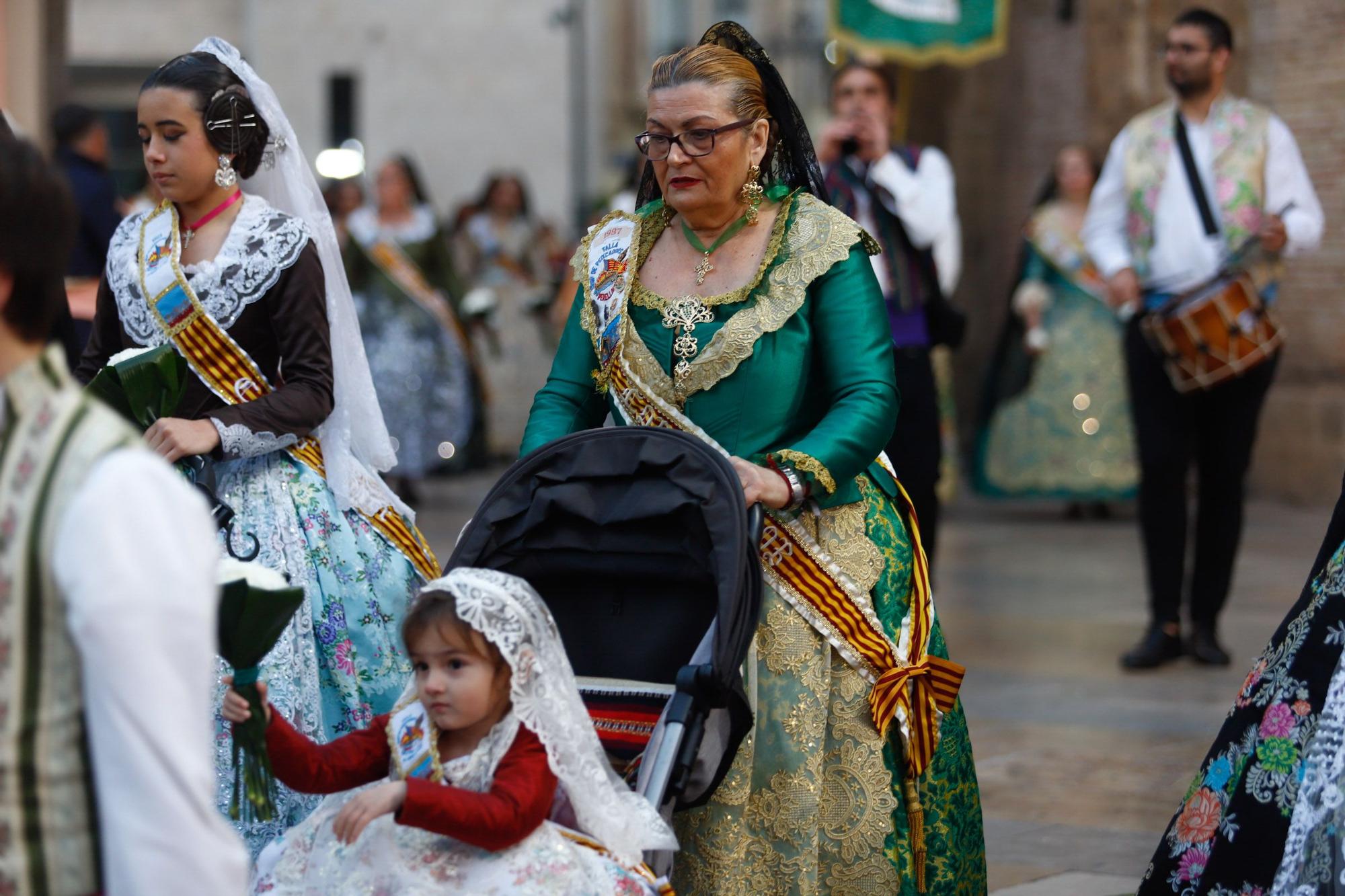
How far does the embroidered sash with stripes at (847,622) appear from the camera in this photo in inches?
145

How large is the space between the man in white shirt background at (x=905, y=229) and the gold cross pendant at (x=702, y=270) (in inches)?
72.5

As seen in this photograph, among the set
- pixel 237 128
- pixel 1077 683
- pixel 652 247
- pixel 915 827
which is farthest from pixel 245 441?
pixel 1077 683

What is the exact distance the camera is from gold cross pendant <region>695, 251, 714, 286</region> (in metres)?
3.80

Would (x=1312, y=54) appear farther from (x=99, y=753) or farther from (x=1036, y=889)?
(x=99, y=753)

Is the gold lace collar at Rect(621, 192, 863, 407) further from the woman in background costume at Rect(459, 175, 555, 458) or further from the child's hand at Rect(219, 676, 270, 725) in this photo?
the woman in background costume at Rect(459, 175, 555, 458)

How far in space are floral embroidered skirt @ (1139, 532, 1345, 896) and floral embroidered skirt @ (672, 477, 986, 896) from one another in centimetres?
46

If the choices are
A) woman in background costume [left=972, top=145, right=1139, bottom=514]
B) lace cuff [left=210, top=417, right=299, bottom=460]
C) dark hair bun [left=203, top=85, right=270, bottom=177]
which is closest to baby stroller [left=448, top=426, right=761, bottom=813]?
lace cuff [left=210, top=417, right=299, bottom=460]

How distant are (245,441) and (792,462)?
1154 mm

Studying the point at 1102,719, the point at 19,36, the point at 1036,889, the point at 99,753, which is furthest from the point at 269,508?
the point at 19,36

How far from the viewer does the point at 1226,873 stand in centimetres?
357

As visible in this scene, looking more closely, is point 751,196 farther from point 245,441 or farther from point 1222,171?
point 1222,171

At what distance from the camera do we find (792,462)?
11.7 ft

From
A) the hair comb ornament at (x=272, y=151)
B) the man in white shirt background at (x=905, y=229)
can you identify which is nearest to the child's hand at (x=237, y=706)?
the hair comb ornament at (x=272, y=151)

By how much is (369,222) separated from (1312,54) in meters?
5.53
